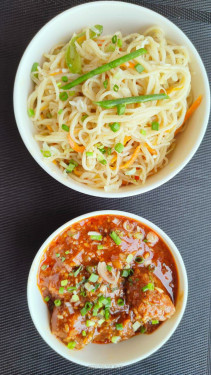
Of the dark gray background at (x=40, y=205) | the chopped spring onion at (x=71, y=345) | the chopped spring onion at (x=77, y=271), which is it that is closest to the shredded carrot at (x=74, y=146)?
the dark gray background at (x=40, y=205)

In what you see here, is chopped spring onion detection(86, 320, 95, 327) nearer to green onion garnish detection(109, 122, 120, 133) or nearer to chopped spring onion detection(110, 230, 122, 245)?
chopped spring onion detection(110, 230, 122, 245)

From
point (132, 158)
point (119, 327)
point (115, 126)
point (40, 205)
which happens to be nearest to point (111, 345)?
point (119, 327)

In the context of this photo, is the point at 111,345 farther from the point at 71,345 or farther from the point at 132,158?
the point at 132,158

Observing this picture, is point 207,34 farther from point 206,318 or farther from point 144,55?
point 206,318

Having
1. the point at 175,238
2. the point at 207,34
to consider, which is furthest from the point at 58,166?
the point at 207,34

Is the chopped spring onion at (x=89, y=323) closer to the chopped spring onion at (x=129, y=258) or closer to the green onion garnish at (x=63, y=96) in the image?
the chopped spring onion at (x=129, y=258)

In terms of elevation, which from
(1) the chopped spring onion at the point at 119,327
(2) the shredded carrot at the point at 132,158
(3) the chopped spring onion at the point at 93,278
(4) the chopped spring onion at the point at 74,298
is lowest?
(1) the chopped spring onion at the point at 119,327

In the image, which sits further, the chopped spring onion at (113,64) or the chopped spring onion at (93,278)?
the chopped spring onion at (93,278)
